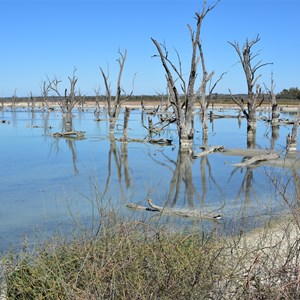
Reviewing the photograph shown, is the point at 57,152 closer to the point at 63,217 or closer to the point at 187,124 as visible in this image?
the point at 187,124

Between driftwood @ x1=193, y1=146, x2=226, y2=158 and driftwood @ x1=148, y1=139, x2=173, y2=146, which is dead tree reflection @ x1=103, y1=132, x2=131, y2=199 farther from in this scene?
driftwood @ x1=193, y1=146, x2=226, y2=158

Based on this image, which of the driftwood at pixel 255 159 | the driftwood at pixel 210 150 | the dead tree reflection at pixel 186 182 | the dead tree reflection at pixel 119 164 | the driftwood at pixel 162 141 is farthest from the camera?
the driftwood at pixel 162 141

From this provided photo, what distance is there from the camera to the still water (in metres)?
7.87

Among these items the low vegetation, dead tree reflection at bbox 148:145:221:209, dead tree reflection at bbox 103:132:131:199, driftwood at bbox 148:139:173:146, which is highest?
the low vegetation

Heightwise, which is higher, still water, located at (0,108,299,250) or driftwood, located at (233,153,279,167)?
driftwood, located at (233,153,279,167)

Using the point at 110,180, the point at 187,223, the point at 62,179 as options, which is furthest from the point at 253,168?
the point at 187,223

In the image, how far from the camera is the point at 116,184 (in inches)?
458

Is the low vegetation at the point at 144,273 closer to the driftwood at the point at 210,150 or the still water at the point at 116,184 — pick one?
the still water at the point at 116,184

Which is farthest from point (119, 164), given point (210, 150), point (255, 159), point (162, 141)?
point (162, 141)

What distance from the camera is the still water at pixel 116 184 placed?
310 inches

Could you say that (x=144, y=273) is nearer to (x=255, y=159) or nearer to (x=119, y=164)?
(x=119, y=164)

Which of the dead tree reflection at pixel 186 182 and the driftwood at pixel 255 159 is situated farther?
the driftwood at pixel 255 159

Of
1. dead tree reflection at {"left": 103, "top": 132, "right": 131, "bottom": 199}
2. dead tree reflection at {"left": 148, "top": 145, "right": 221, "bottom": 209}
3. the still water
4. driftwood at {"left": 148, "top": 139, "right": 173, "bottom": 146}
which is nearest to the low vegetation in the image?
the still water

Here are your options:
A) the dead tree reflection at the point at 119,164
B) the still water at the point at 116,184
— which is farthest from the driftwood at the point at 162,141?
the dead tree reflection at the point at 119,164
